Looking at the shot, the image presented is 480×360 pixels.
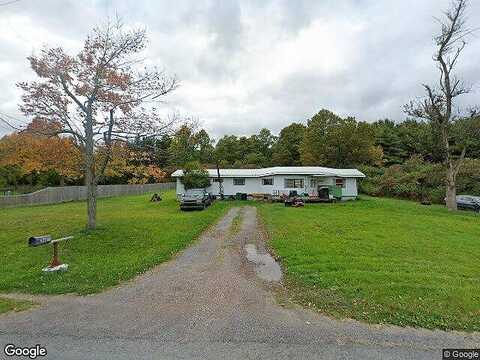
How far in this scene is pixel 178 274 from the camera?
7992 millimetres

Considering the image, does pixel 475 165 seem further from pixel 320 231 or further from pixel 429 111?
pixel 320 231

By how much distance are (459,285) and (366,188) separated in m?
35.4

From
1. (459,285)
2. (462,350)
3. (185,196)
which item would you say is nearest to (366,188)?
(185,196)

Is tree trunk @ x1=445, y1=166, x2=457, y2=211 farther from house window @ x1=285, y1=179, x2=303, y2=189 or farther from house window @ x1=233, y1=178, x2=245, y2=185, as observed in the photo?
house window @ x1=233, y1=178, x2=245, y2=185

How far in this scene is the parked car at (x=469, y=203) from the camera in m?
25.7

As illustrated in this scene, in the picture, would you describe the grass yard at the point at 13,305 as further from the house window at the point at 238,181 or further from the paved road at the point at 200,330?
the house window at the point at 238,181

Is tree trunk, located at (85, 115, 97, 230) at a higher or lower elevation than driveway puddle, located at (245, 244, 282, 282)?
higher

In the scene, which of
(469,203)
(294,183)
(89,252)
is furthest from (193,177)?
(469,203)

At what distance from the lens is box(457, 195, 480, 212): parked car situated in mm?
25656

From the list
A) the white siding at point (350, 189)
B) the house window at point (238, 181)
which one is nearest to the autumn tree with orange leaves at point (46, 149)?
the house window at point (238, 181)

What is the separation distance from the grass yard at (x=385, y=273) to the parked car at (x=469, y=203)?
44.6ft

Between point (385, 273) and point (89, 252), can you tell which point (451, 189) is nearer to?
point (385, 273)

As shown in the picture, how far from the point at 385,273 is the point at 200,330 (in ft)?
15.9

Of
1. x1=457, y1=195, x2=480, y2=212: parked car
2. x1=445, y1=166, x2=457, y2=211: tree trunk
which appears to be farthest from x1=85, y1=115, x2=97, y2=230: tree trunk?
x1=457, y1=195, x2=480, y2=212: parked car
